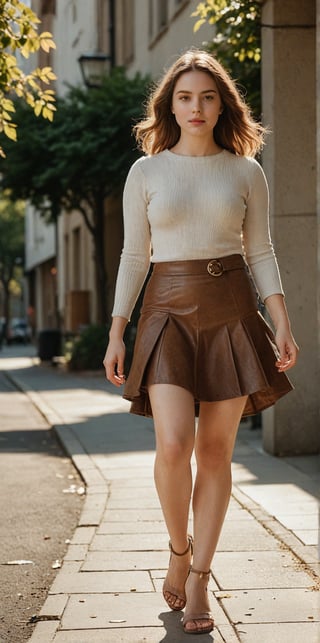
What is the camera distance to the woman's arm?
4.39m

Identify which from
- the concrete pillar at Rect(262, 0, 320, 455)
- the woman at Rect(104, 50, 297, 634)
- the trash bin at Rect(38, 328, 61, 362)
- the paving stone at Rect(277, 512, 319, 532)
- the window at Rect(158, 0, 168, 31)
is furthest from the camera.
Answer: the trash bin at Rect(38, 328, 61, 362)

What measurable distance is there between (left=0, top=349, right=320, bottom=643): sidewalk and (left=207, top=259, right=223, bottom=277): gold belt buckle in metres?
1.31

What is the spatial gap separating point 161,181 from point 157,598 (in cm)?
173

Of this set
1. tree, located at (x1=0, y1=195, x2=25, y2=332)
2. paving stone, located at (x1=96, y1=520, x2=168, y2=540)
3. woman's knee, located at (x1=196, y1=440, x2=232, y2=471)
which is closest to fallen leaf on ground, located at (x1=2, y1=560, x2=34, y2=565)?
paving stone, located at (x1=96, y1=520, x2=168, y2=540)

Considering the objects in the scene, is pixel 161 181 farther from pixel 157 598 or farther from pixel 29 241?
pixel 29 241

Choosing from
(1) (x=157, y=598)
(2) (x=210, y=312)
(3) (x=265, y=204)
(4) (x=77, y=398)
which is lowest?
(4) (x=77, y=398)

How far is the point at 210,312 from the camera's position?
170 inches

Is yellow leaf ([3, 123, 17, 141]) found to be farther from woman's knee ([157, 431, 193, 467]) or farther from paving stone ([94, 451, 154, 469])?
woman's knee ([157, 431, 193, 467])

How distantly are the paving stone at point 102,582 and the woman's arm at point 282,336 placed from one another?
126cm

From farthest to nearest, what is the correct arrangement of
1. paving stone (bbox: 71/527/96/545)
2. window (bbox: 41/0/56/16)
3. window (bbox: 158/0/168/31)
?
1. window (bbox: 41/0/56/16)
2. window (bbox: 158/0/168/31)
3. paving stone (bbox: 71/527/96/545)

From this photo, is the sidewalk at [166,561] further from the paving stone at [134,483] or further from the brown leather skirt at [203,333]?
the brown leather skirt at [203,333]

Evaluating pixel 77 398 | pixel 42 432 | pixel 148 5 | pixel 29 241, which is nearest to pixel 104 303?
pixel 148 5

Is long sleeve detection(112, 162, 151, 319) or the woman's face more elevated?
the woman's face

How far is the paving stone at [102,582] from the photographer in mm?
5023
